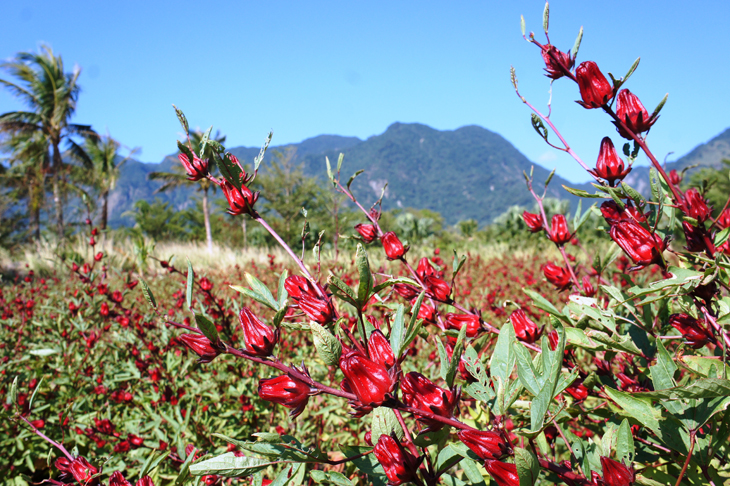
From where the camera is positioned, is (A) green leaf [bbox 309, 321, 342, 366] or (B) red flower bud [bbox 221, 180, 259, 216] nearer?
(A) green leaf [bbox 309, 321, 342, 366]

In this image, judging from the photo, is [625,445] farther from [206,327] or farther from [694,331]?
[206,327]

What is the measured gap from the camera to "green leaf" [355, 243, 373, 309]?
1.47 ft

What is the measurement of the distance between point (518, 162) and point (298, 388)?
204373 millimetres

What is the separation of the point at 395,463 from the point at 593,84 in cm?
67

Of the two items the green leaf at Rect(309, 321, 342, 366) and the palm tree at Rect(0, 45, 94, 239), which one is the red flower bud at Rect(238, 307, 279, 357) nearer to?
the green leaf at Rect(309, 321, 342, 366)

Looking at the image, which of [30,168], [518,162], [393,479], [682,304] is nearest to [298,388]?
[393,479]

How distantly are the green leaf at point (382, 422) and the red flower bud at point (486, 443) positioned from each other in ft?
0.38

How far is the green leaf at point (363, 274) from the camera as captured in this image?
45 centimetres

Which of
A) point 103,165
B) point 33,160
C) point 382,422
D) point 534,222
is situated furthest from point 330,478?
point 103,165

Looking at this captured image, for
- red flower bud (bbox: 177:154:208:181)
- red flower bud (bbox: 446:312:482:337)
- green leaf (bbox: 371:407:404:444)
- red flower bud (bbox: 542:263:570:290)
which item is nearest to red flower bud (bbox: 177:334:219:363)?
green leaf (bbox: 371:407:404:444)

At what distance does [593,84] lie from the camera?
26.4 inches

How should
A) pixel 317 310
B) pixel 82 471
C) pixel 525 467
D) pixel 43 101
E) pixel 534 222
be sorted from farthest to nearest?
pixel 43 101 → pixel 534 222 → pixel 82 471 → pixel 317 310 → pixel 525 467

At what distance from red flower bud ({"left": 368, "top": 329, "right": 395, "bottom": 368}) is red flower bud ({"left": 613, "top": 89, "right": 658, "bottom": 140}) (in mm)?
559

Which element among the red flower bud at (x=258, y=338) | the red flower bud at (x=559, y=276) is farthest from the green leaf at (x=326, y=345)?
the red flower bud at (x=559, y=276)
